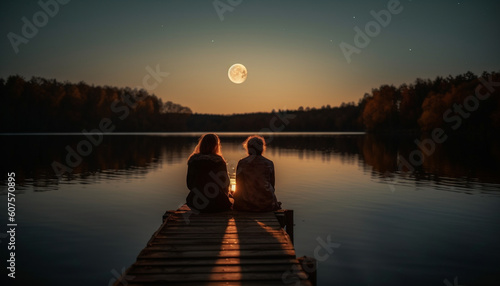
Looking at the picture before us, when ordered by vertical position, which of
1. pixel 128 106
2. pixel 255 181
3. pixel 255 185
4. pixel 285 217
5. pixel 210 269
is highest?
pixel 128 106

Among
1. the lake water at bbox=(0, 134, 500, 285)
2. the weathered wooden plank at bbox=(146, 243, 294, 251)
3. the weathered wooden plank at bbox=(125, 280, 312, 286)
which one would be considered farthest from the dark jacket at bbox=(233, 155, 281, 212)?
the weathered wooden plank at bbox=(125, 280, 312, 286)

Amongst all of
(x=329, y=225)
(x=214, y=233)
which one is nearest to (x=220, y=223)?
(x=214, y=233)

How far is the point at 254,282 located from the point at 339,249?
203 inches

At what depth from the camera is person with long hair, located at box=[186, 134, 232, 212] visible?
26.1 feet

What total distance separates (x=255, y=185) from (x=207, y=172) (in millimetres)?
1211

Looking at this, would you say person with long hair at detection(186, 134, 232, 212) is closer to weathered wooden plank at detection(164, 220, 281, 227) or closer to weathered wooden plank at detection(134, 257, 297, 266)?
weathered wooden plank at detection(164, 220, 281, 227)

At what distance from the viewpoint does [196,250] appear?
5.88 meters

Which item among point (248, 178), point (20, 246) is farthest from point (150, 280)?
point (20, 246)

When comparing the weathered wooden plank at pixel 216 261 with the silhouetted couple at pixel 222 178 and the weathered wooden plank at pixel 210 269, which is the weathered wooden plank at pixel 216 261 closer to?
the weathered wooden plank at pixel 210 269

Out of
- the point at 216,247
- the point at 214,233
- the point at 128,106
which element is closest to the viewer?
the point at 216,247

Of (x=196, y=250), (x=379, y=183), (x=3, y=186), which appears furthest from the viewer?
(x=379, y=183)

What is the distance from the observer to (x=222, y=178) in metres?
8.08

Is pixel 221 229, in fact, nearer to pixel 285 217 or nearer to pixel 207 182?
pixel 207 182

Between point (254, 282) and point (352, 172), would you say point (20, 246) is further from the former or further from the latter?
point (352, 172)
